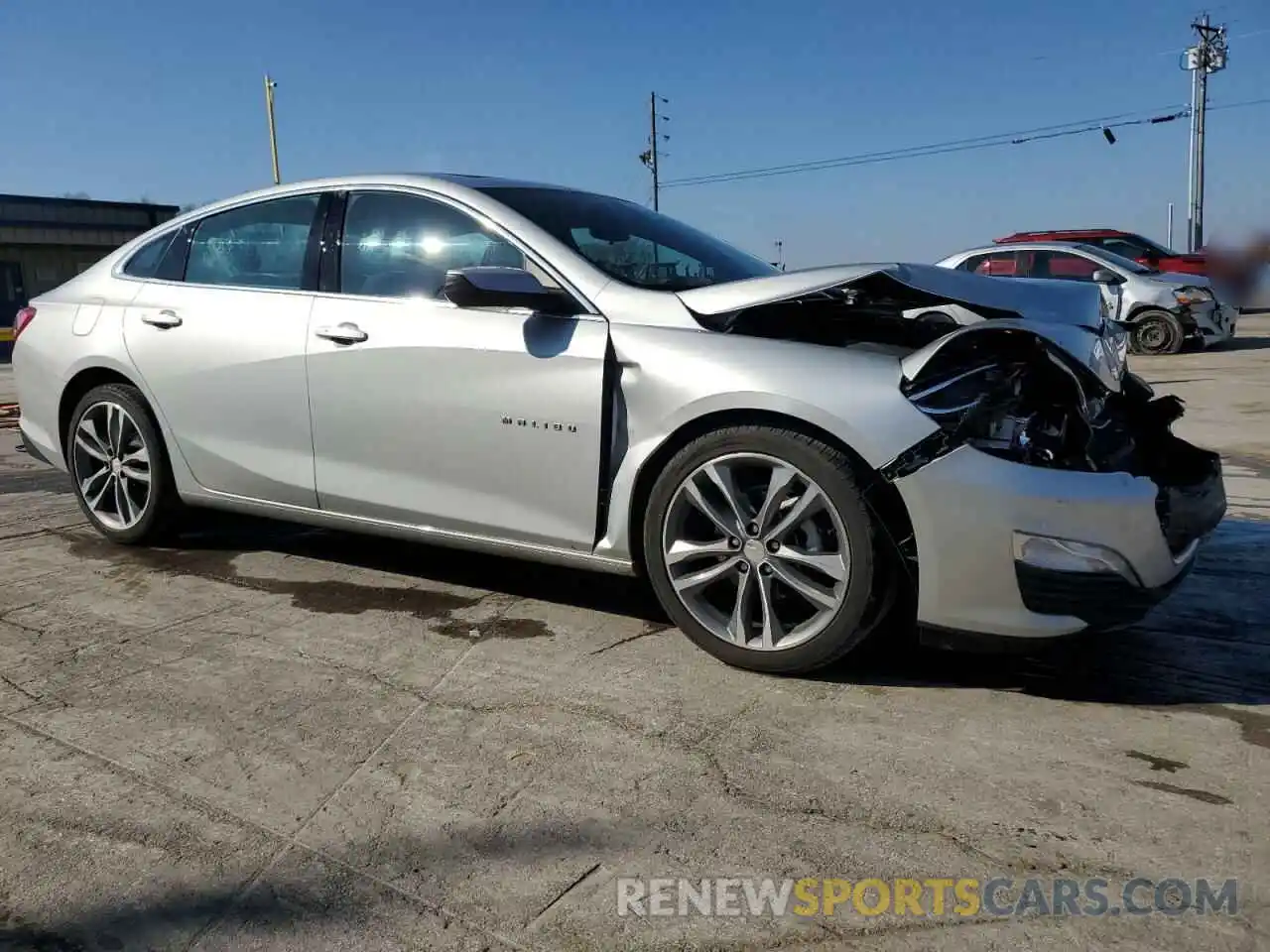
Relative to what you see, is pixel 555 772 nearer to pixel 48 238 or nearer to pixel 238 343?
pixel 238 343

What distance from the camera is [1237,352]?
14227 mm

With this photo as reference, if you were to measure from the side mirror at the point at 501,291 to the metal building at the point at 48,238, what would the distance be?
104 ft

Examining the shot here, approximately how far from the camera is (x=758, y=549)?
3.01 metres

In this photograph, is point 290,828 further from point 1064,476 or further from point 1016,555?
point 1064,476

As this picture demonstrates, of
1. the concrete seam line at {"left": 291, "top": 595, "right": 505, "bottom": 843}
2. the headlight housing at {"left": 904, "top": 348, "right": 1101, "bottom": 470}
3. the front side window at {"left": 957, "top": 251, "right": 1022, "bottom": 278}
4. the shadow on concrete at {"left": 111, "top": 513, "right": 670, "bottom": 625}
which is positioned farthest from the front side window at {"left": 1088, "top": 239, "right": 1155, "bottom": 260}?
the concrete seam line at {"left": 291, "top": 595, "right": 505, "bottom": 843}

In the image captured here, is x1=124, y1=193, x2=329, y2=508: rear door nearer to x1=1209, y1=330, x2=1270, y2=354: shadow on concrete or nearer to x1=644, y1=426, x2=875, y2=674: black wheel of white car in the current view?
x1=644, y1=426, x2=875, y2=674: black wheel of white car

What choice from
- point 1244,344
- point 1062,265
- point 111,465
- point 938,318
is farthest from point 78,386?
point 1244,344

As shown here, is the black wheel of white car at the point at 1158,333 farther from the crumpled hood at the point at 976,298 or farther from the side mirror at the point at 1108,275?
the crumpled hood at the point at 976,298

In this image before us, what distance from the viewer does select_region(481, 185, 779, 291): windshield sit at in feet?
11.7

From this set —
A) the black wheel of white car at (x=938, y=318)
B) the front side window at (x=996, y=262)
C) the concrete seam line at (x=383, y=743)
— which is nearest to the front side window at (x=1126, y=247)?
the front side window at (x=996, y=262)

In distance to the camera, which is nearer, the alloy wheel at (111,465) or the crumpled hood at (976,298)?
the crumpled hood at (976,298)

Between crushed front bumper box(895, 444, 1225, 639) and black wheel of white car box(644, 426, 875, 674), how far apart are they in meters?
0.19

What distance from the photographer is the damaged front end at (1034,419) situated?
277cm

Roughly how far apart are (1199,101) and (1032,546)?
132ft
